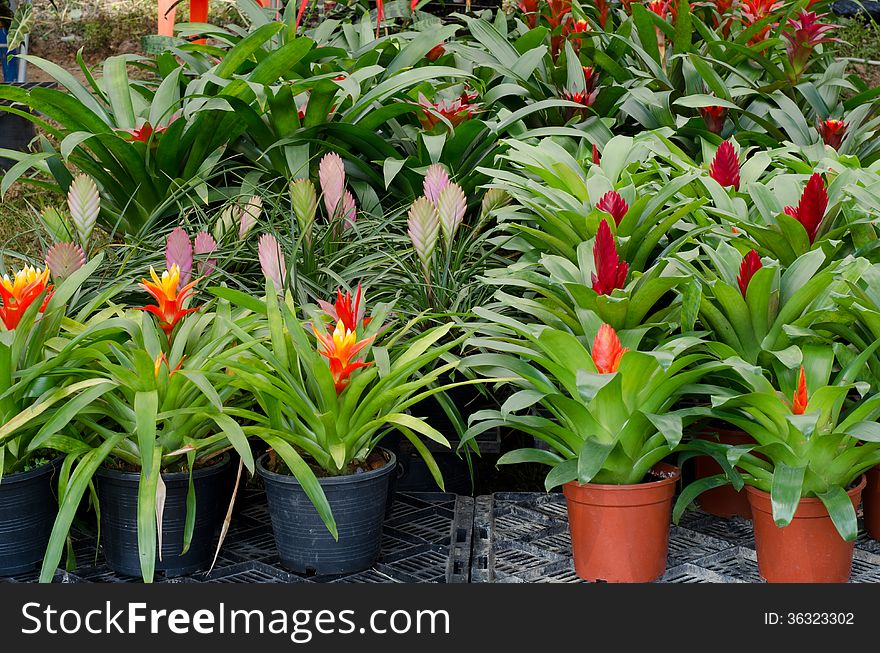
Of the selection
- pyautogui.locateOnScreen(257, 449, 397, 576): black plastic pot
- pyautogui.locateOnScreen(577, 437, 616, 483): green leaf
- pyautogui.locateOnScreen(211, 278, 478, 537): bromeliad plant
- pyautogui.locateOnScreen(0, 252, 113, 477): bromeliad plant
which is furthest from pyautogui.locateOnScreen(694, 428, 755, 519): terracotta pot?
pyautogui.locateOnScreen(0, 252, 113, 477): bromeliad plant

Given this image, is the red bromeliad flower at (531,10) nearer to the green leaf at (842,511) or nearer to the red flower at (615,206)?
the red flower at (615,206)

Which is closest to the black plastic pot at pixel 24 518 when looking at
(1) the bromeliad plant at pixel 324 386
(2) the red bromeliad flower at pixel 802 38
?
(1) the bromeliad plant at pixel 324 386

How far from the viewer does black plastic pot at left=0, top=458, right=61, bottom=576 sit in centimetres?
160

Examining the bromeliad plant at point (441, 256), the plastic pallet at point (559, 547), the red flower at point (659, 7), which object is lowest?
the plastic pallet at point (559, 547)

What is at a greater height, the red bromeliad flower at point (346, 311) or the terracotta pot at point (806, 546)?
the red bromeliad flower at point (346, 311)

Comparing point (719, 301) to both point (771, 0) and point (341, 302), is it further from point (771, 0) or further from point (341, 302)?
point (771, 0)

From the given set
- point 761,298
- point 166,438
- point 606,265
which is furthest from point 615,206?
point 166,438

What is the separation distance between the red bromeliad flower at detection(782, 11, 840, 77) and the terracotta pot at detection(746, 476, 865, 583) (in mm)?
2037

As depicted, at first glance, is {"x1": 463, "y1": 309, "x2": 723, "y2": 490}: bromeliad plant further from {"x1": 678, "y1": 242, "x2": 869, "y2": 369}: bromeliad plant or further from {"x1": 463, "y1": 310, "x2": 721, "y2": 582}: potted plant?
{"x1": 678, "y1": 242, "x2": 869, "y2": 369}: bromeliad plant

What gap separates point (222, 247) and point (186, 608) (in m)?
1.05

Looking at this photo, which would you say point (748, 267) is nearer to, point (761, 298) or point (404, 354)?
point (761, 298)

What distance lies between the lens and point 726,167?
2.14 metres

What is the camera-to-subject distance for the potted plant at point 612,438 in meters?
1.50

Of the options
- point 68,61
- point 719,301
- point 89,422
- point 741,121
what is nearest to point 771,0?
point 741,121
